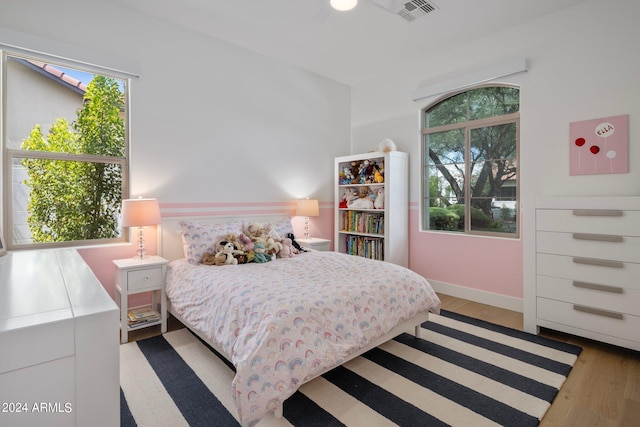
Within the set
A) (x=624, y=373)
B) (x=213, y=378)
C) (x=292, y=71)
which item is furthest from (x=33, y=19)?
(x=624, y=373)

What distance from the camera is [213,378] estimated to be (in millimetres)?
2090

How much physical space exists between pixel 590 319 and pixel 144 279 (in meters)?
3.53

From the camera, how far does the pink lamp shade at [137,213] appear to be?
8.87 ft

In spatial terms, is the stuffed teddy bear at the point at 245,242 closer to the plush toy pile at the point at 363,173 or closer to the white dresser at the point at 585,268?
the plush toy pile at the point at 363,173

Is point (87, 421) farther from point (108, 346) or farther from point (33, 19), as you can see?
point (33, 19)


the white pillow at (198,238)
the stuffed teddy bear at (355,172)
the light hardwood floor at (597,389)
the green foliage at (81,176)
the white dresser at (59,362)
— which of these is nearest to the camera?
the white dresser at (59,362)

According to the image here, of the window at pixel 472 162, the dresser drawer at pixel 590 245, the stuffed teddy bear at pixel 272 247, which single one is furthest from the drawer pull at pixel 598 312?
the stuffed teddy bear at pixel 272 247

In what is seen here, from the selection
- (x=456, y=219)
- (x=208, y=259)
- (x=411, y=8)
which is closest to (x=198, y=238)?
(x=208, y=259)

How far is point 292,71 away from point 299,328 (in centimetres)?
348

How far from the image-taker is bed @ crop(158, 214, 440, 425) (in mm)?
1565

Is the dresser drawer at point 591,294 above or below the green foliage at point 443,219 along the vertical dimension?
below

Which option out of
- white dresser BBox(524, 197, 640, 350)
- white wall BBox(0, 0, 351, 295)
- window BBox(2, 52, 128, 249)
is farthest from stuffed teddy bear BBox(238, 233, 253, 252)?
white dresser BBox(524, 197, 640, 350)

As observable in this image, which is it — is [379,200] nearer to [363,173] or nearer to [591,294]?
[363,173]

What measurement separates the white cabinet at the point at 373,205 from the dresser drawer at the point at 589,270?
5.34 ft
